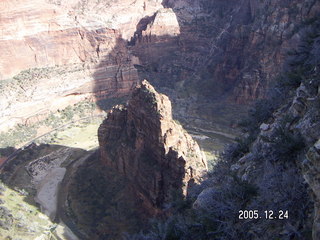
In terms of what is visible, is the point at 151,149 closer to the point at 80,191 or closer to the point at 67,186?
the point at 80,191

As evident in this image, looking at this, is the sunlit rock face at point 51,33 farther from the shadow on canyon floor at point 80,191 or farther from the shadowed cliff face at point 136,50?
the shadow on canyon floor at point 80,191

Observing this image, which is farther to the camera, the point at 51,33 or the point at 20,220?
the point at 51,33

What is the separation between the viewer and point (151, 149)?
2861 centimetres

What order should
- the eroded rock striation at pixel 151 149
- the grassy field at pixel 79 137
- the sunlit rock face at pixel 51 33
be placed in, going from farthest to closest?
the sunlit rock face at pixel 51 33, the grassy field at pixel 79 137, the eroded rock striation at pixel 151 149

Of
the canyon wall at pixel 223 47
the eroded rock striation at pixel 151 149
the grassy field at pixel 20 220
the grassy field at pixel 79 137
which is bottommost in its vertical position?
the grassy field at pixel 20 220

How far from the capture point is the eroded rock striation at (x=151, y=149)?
1005 inches

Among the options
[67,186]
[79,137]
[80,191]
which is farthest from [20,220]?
[79,137]

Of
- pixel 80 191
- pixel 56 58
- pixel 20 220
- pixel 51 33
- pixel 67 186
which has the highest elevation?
pixel 51 33

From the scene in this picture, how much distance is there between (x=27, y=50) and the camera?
51.5m

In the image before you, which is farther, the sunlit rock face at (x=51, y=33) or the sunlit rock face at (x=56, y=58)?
the sunlit rock face at (x=51, y=33)

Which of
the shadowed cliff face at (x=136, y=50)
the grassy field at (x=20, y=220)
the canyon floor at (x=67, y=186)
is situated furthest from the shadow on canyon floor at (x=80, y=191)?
the shadowed cliff face at (x=136, y=50)

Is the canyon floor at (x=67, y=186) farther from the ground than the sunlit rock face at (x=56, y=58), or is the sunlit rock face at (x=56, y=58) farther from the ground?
the sunlit rock face at (x=56, y=58)

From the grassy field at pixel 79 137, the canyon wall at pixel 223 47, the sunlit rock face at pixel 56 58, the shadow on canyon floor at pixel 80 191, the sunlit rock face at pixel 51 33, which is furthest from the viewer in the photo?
the sunlit rock face at pixel 51 33

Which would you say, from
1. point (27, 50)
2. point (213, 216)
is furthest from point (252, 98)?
point (213, 216)
